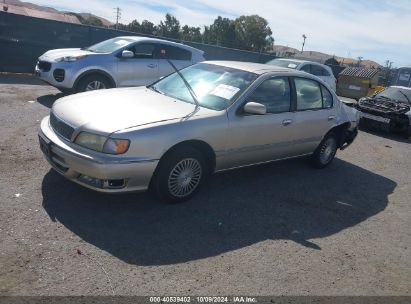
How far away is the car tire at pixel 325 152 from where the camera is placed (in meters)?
6.74

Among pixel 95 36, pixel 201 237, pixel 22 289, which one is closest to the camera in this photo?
pixel 22 289

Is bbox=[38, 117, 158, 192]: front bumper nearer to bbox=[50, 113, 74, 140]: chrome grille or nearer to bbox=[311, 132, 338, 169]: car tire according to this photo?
bbox=[50, 113, 74, 140]: chrome grille

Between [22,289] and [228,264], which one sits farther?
[228,264]

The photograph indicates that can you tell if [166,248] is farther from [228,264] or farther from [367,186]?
[367,186]

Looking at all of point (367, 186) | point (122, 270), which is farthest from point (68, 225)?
point (367, 186)

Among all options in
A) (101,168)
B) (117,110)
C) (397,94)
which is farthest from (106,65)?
(397,94)

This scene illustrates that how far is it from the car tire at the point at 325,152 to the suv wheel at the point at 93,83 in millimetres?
5145

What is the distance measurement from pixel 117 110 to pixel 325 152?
391cm

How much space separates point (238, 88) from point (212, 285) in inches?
106

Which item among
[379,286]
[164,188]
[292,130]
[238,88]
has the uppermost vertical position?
[238,88]

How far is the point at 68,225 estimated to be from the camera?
3951 mm

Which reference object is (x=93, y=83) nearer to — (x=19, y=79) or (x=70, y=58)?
(x=70, y=58)

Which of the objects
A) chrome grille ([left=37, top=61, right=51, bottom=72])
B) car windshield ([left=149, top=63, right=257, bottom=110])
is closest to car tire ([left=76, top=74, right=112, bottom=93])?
chrome grille ([left=37, top=61, right=51, bottom=72])

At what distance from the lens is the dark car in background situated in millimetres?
10953
